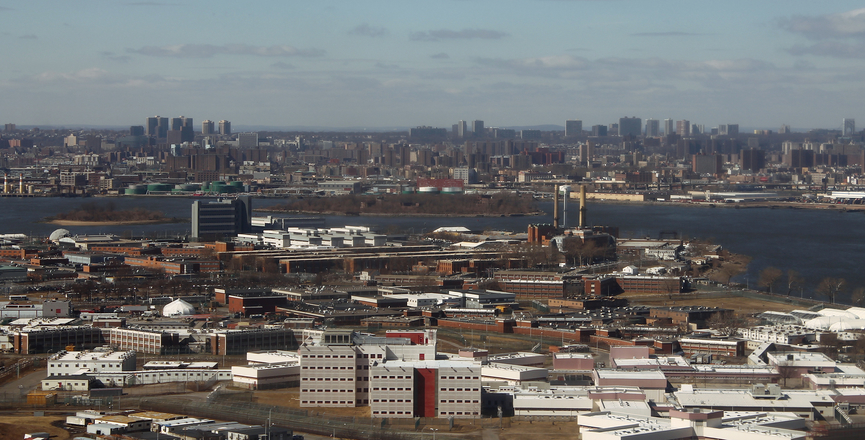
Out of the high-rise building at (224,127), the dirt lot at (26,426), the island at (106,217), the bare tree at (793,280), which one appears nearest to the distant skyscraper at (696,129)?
the high-rise building at (224,127)

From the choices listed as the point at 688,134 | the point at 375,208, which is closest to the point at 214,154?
the point at 375,208

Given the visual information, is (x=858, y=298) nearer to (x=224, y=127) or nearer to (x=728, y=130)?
(x=224, y=127)

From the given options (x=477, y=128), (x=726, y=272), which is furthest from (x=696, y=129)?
(x=726, y=272)

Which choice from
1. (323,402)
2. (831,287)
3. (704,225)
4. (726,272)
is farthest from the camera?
(704,225)

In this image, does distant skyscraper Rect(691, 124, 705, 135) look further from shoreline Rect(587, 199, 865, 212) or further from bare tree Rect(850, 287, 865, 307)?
bare tree Rect(850, 287, 865, 307)

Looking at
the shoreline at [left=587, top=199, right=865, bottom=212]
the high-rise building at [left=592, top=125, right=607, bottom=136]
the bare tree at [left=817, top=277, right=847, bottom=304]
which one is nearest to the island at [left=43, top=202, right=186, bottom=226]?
the shoreline at [left=587, top=199, right=865, bottom=212]
